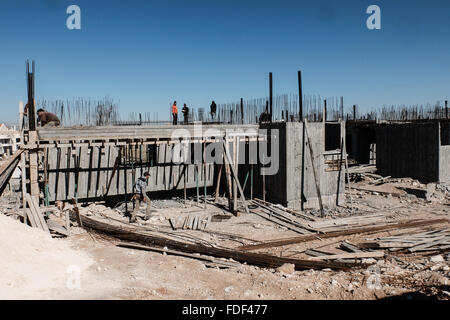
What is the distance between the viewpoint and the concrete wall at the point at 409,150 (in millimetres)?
19125

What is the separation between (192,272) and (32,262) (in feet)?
10.6

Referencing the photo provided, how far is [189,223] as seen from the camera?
40.3 ft

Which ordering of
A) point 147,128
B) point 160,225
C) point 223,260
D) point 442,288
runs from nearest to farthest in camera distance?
point 442,288, point 223,260, point 160,225, point 147,128

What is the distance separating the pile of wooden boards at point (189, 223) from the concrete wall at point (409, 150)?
12.8m

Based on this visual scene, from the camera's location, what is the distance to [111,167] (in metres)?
15.1

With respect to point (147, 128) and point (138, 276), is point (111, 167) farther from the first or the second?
point (138, 276)

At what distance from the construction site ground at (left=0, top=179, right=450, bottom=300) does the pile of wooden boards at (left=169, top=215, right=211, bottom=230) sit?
13.9 inches

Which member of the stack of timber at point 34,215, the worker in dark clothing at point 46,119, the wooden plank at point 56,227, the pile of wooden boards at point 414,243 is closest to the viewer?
A: the pile of wooden boards at point 414,243

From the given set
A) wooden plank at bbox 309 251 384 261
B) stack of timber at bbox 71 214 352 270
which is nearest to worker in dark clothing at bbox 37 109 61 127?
stack of timber at bbox 71 214 352 270

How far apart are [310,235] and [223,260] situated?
3.31 meters

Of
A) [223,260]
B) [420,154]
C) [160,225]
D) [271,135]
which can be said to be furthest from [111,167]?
[420,154]

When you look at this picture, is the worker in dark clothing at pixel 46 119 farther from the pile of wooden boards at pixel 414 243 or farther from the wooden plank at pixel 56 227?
the pile of wooden boards at pixel 414 243

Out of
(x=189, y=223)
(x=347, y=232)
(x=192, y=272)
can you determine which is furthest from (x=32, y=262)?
(x=347, y=232)

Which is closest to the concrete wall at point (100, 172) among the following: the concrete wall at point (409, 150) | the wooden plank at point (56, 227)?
the wooden plank at point (56, 227)
